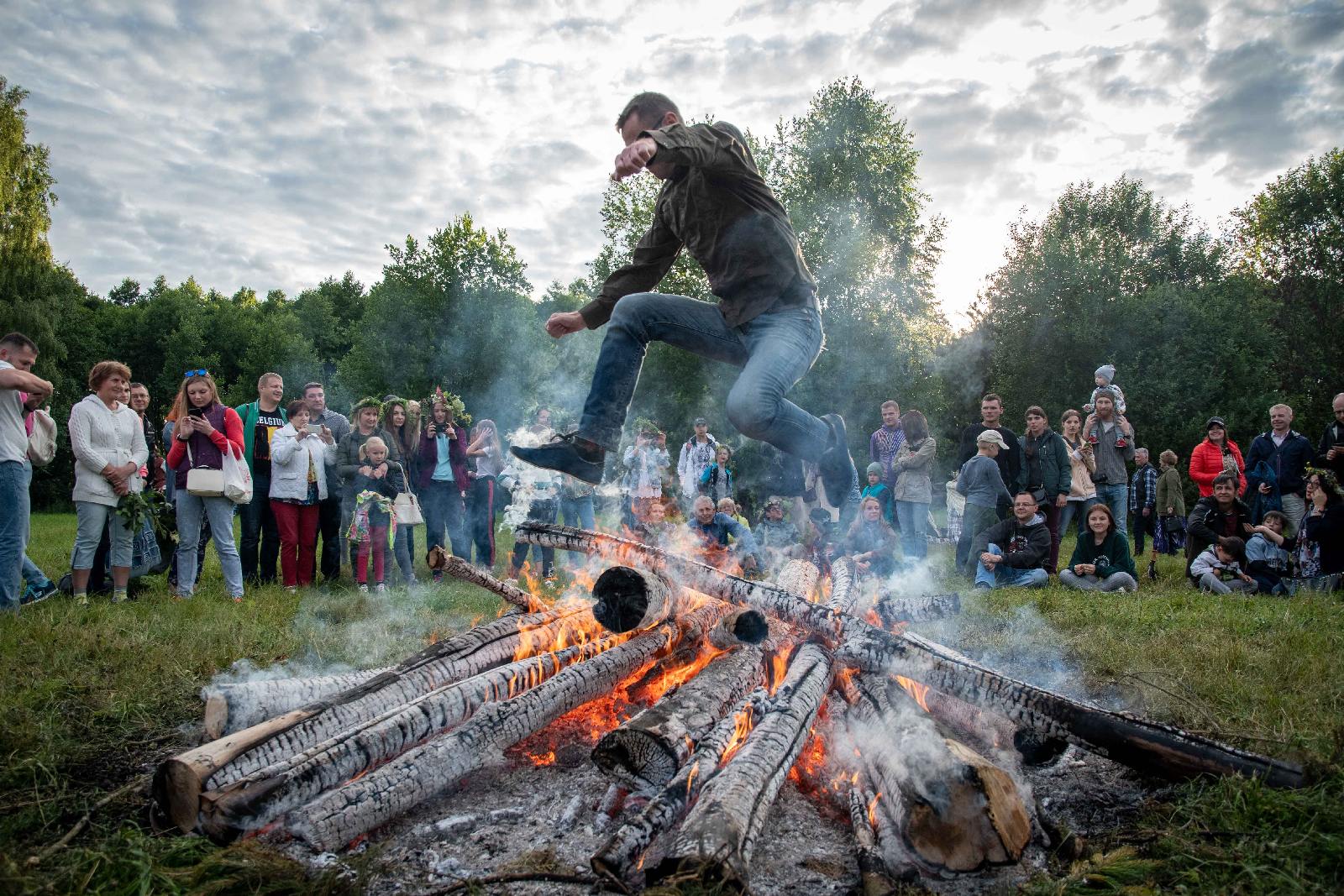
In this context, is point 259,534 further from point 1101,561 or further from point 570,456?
point 1101,561

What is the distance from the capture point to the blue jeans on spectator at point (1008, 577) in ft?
24.0

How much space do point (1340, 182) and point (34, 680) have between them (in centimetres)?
3356

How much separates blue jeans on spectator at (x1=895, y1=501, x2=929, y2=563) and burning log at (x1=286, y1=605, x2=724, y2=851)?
6.17 m

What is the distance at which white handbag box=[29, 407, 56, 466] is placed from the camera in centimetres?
625

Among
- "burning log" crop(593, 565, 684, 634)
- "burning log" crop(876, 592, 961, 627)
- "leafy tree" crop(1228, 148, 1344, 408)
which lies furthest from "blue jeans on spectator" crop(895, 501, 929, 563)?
"leafy tree" crop(1228, 148, 1344, 408)

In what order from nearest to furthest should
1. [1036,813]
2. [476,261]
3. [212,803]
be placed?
[212,803] → [1036,813] → [476,261]

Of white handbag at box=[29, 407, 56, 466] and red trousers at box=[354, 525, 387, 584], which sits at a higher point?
white handbag at box=[29, 407, 56, 466]

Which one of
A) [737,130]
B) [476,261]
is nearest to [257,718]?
[737,130]

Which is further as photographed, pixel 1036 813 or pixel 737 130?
pixel 737 130

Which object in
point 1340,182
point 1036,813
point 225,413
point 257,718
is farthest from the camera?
point 1340,182

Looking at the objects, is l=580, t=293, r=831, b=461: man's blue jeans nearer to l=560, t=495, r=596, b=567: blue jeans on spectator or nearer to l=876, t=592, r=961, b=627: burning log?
l=876, t=592, r=961, b=627: burning log

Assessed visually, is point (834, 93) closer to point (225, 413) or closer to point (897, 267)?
point (897, 267)

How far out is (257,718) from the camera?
2941 mm

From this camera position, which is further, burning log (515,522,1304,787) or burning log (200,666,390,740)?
burning log (200,666,390,740)
